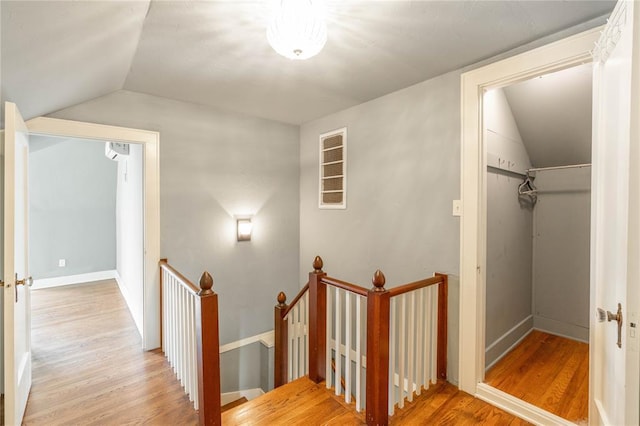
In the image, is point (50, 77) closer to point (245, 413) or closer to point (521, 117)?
point (245, 413)

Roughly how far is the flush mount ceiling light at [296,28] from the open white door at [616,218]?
114 cm

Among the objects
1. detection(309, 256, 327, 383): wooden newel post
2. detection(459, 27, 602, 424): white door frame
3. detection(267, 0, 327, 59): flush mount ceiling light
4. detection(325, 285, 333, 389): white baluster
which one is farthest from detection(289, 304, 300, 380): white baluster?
detection(267, 0, 327, 59): flush mount ceiling light

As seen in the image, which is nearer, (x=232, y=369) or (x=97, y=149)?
(x=232, y=369)

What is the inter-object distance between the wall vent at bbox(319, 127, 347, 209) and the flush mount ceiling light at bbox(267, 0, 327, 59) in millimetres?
1873

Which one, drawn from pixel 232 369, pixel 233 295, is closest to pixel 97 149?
pixel 233 295

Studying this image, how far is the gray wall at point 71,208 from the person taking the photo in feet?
16.4

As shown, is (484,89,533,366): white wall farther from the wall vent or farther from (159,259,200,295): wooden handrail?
(159,259,200,295): wooden handrail

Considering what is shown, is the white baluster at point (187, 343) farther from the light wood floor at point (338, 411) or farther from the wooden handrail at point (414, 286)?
the wooden handrail at point (414, 286)

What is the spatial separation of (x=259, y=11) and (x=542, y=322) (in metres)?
3.99

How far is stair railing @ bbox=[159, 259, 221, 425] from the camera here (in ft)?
5.51

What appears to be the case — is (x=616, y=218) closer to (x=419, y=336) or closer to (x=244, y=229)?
(x=419, y=336)

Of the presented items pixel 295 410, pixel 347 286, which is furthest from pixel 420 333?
pixel 295 410

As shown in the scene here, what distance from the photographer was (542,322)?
3283 millimetres

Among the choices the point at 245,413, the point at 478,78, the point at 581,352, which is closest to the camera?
the point at 245,413
